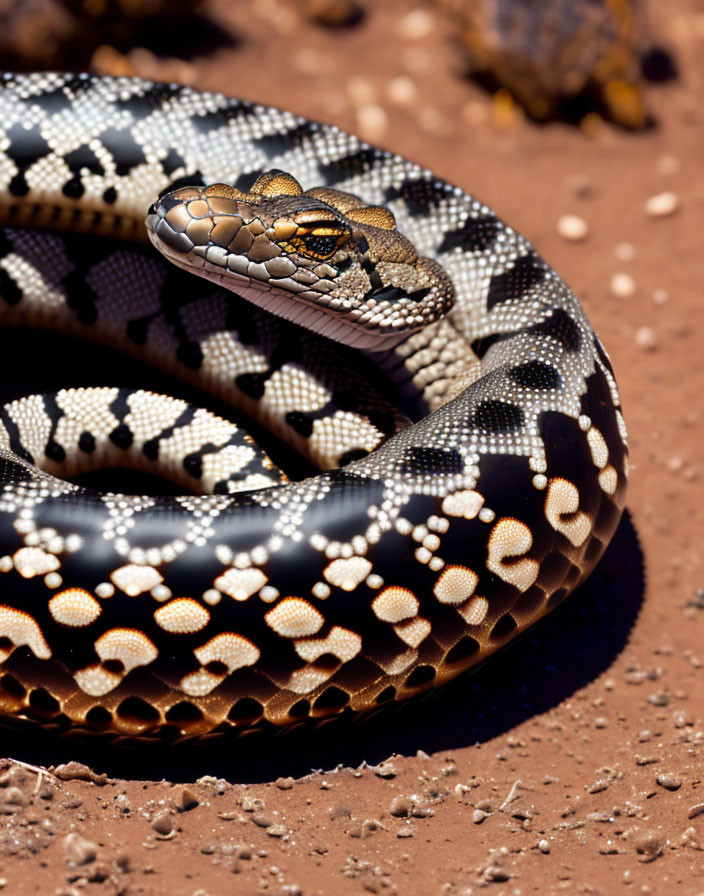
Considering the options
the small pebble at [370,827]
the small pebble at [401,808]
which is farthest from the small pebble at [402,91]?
the small pebble at [370,827]

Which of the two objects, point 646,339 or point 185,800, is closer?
point 185,800

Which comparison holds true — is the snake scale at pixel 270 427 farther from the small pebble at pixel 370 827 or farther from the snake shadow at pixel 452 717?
the small pebble at pixel 370 827

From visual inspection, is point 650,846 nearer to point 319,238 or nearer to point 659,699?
point 659,699

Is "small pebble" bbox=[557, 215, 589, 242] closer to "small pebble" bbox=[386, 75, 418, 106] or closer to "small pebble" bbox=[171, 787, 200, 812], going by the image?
"small pebble" bbox=[386, 75, 418, 106]

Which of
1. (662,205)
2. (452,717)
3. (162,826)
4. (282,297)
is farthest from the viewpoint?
(662,205)

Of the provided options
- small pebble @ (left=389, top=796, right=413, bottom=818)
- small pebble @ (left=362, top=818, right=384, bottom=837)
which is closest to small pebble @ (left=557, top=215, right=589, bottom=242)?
small pebble @ (left=389, top=796, right=413, bottom=818)

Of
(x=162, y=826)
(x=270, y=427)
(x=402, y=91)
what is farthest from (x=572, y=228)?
(x=162, y=826)

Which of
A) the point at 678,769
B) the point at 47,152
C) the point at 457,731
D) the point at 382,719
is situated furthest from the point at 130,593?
the point at 47,152
